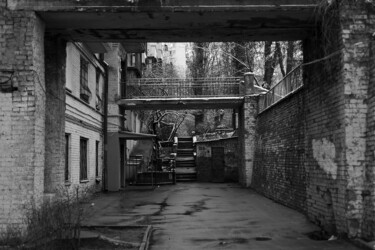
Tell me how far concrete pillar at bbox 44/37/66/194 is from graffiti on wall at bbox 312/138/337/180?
235 inches

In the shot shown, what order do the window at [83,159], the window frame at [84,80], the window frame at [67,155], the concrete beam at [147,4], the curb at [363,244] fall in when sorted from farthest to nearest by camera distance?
the window at [83,159], the window frame at [84,80], the window frame at [67,155], the concrete beam at [147,4], the curb at [363,244]

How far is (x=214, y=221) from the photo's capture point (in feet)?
38.6

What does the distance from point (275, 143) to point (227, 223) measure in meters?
6.26

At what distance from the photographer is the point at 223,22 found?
30.4 feet

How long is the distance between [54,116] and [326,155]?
626 centimetres

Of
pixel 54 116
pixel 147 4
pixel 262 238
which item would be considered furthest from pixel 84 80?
pixel 262 238

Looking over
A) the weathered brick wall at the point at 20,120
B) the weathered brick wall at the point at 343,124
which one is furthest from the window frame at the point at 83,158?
the weathered brick wall at the point at 343,124

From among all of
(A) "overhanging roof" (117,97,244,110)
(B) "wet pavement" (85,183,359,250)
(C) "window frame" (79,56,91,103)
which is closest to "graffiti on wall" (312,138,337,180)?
(B) "wet pavement" (85,183,359,250)

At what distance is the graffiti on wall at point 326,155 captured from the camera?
344 inches

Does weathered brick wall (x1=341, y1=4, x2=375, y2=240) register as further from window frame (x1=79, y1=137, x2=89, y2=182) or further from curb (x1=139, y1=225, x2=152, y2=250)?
window frame (x1=79, y1=137, x2=89, y2=182)

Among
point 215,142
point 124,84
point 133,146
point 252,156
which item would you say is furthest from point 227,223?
point 133,146

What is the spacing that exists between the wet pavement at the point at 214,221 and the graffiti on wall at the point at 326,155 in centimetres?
145

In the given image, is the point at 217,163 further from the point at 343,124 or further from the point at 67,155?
the point at 343,124

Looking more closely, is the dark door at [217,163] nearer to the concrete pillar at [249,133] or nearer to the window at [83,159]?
the concrete pillar at [249,133]
